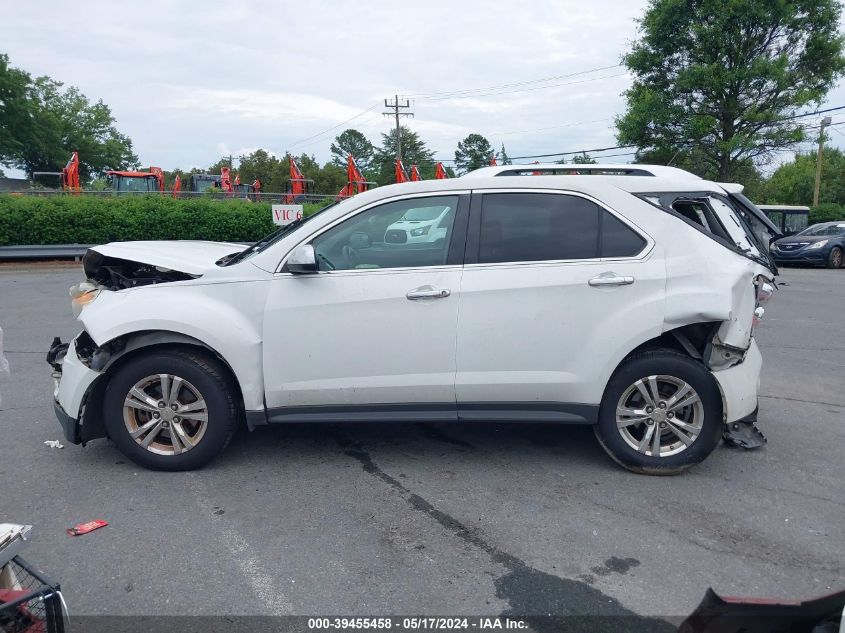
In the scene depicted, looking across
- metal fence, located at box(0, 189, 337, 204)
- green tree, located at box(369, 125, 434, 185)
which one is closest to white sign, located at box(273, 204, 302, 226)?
metal fence, located at box(0, 189, 337, 204)

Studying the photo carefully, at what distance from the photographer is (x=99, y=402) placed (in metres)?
4.39

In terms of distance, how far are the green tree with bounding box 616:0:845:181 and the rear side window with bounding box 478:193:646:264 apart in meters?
21.2

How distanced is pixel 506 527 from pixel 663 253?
6.27 ft

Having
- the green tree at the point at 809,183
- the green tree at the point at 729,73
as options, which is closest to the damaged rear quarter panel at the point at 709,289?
the green tree at the point at 729,73

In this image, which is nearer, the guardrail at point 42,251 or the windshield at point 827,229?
the guardrail at point 42,251

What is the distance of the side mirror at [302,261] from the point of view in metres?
4.11

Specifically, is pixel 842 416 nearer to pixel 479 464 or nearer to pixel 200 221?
pixel 479 464

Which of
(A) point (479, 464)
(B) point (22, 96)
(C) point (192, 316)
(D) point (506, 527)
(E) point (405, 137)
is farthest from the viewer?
(E) point (405, 137)

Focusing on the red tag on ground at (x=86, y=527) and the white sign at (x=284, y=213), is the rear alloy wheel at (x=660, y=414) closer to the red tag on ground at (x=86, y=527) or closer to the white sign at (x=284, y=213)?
the red tag on ground at (x=86, y=527)

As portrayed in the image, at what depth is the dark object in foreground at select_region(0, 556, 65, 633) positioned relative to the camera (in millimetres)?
2262

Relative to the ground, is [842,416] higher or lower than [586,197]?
lower

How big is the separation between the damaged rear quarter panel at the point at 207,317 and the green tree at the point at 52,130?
4959 cm

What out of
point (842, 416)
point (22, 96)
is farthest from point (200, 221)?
point (22, 96)

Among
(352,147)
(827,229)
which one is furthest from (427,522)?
(352,147)
